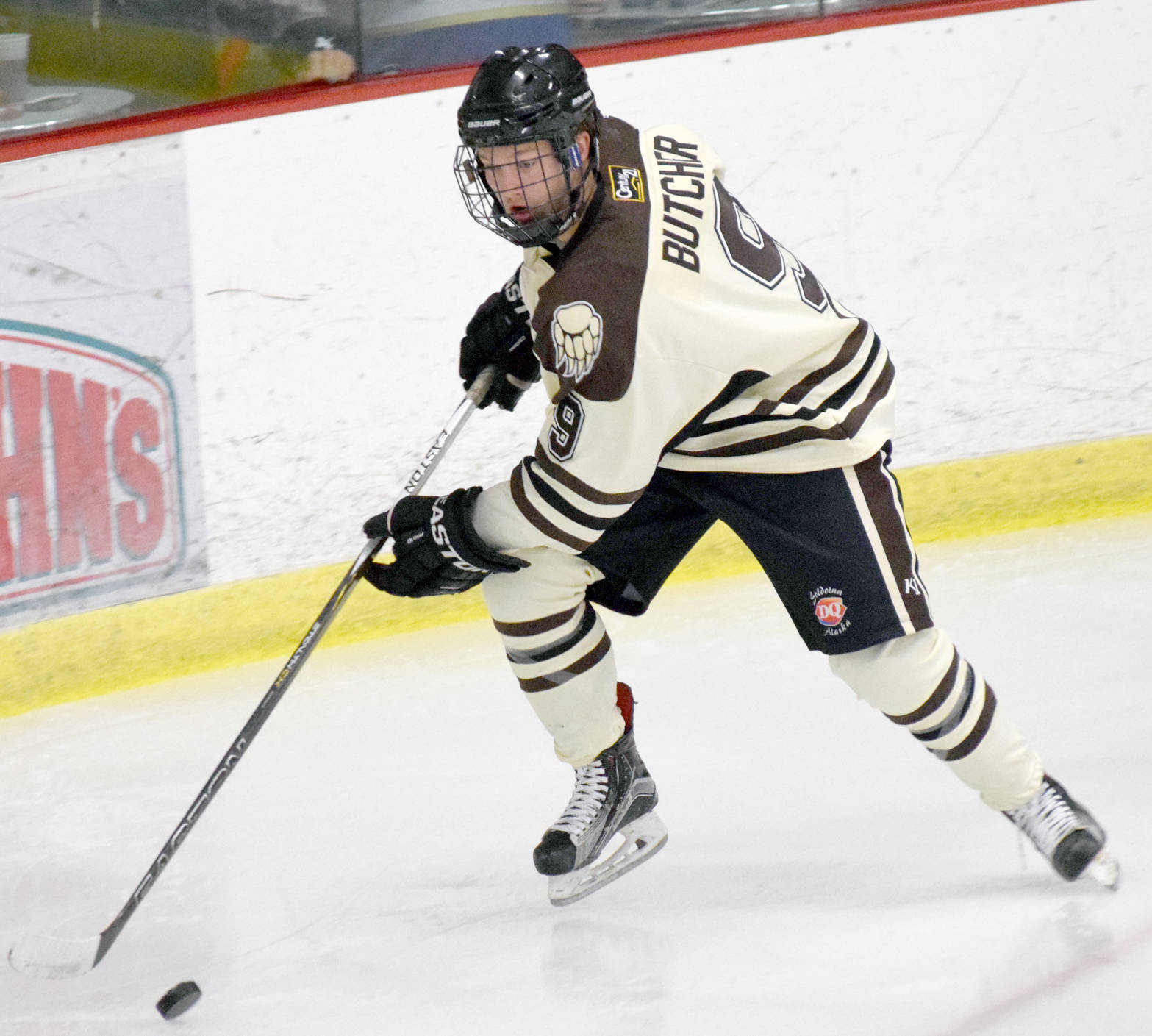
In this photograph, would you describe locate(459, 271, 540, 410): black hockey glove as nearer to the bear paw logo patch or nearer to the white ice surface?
the bear paw logo patch

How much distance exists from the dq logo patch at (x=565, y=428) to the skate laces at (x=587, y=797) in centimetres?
55

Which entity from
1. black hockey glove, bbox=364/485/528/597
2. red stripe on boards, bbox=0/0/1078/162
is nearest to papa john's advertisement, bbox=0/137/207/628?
red stripe on boards, bbox=0/0/1078/162

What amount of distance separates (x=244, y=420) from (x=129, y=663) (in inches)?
20.1

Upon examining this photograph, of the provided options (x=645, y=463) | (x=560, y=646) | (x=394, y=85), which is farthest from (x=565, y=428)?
(x=394, y=85)

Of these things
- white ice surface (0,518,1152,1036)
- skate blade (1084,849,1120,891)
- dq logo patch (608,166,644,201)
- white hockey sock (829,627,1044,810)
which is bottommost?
white ice surface (0,518,1152,1036)

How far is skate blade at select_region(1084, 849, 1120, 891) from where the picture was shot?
6.17 feet

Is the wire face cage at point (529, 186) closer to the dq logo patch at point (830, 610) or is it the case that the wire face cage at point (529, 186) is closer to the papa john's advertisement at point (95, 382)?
the dq logo patch at point (830, 610)

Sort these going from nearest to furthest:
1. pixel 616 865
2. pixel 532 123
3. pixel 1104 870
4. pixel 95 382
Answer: pixel 532 123 < pixel 1104 870 < pixel 616 865 < pixel 95 382

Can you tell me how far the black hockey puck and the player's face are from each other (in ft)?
3.24

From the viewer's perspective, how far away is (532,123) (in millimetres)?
1595

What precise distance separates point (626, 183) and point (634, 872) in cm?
98

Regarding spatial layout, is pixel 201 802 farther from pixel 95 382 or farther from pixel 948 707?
pixel 95 382

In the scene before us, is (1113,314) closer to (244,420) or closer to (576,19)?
(576,19)

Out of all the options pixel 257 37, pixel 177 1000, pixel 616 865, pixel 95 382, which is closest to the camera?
pixel 177 1000
